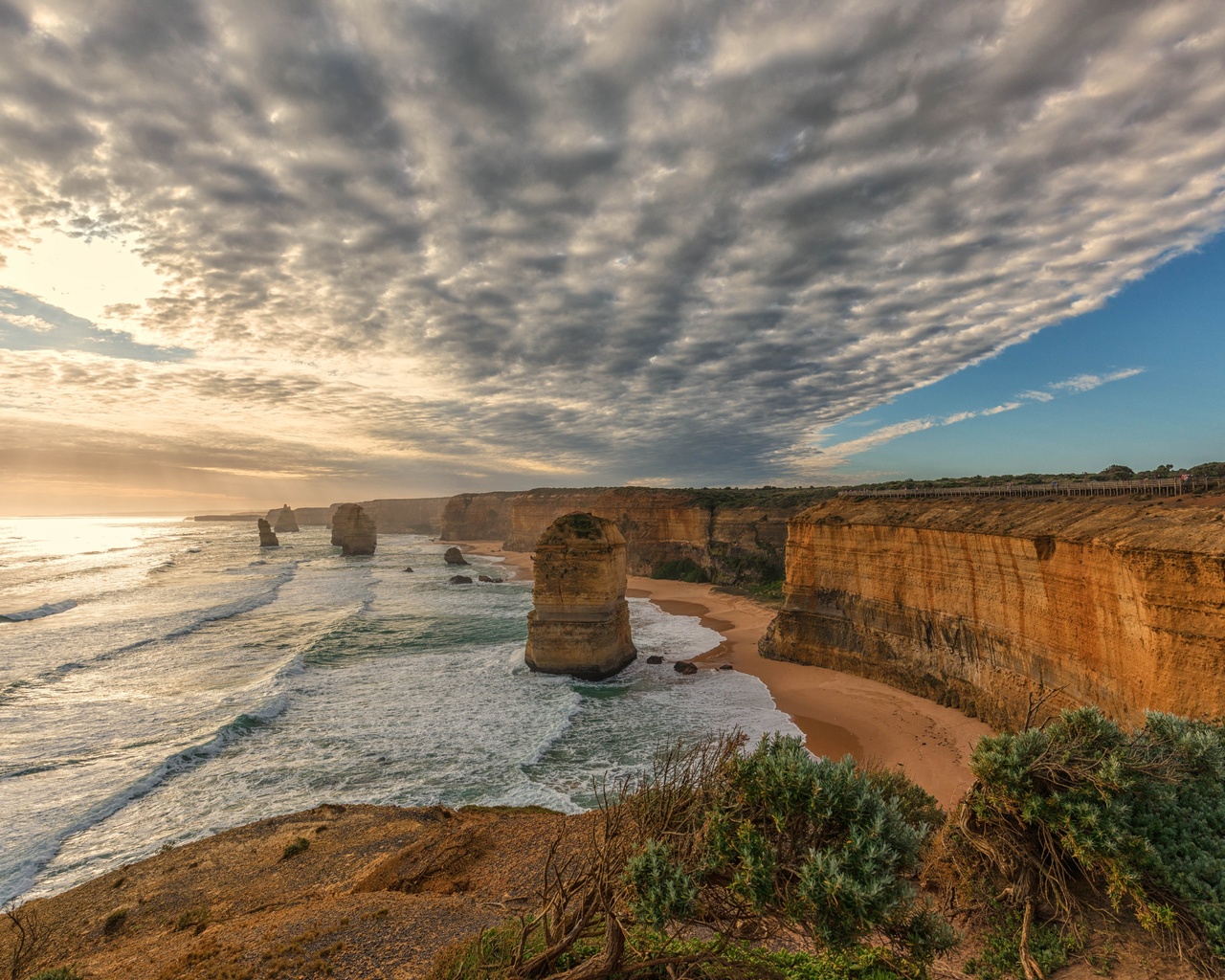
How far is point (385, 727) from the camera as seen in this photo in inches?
836

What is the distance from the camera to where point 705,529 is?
2404 inches

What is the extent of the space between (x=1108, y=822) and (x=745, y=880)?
464 cm

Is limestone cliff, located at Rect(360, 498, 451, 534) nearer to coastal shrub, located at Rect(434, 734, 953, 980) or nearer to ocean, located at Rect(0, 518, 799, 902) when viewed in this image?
ocean, located at Rect(0, 518, 799, 902)

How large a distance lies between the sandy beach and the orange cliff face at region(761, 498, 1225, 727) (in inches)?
42.1

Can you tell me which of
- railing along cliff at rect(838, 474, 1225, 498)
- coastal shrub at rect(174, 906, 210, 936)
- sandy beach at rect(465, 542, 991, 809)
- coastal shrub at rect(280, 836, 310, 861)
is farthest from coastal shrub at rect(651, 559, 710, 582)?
coastal shrub at rect(174, 906, 210, 936)

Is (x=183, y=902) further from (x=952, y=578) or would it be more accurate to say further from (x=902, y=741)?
(x=952, y=578)

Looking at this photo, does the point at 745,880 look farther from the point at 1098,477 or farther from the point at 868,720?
the point at 1098,477

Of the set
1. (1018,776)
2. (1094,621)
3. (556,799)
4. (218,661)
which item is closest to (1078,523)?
(1094,621)

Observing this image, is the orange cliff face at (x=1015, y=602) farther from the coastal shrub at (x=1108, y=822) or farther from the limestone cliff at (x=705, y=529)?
the limestone cliff at (x=705, y=529)

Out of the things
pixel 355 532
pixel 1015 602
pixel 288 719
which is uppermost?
pixel 355 532

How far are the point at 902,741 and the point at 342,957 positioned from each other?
17755 mm

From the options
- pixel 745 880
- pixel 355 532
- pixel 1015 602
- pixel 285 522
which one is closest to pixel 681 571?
pixel 1015 602

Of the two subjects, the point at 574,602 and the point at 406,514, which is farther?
the point at 406,514

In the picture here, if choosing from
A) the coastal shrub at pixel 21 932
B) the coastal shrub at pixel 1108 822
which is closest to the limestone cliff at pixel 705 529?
the coastal shrub at pixel 21 932
